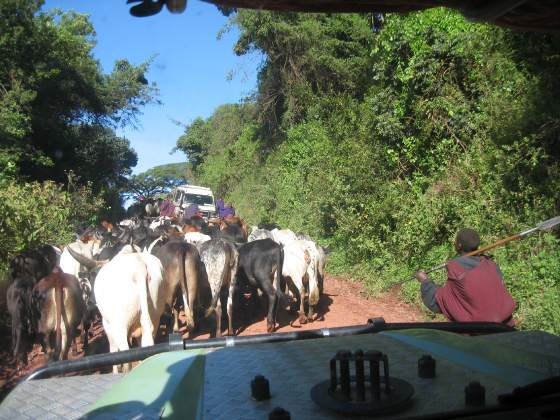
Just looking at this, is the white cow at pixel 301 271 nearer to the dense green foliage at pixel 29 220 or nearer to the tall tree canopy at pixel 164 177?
the dense green foliage at pixel 29 220

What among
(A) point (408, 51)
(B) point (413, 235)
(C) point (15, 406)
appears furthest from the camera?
(A) point (408, 51)

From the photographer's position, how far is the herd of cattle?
22.9ft

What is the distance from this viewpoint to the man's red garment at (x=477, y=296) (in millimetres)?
4461

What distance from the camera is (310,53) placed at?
2186cm

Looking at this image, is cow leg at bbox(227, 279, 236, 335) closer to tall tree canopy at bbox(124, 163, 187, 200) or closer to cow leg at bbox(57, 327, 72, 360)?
cow leg at bbox(57, 327, 72, 360)

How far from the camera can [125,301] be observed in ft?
22.5

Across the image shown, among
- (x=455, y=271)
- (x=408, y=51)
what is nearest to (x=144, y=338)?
(x=455, y=271)

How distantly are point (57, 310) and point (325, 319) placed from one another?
5.37 meters

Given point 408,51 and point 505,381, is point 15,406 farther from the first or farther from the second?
point 408,51

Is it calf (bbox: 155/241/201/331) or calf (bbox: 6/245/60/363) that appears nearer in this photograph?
calf (bbox: 6/245/60/363)

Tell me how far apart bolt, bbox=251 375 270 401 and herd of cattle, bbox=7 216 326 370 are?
5509mm

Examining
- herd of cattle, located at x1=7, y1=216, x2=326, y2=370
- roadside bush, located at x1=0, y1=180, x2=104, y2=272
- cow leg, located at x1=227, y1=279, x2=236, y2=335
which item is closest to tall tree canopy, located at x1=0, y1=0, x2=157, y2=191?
roadside bush, located at x1=0, y1=180, x2=104, y2=272

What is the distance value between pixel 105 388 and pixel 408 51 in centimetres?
1228

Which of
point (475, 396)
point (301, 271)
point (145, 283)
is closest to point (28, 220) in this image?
point (145, 283)
